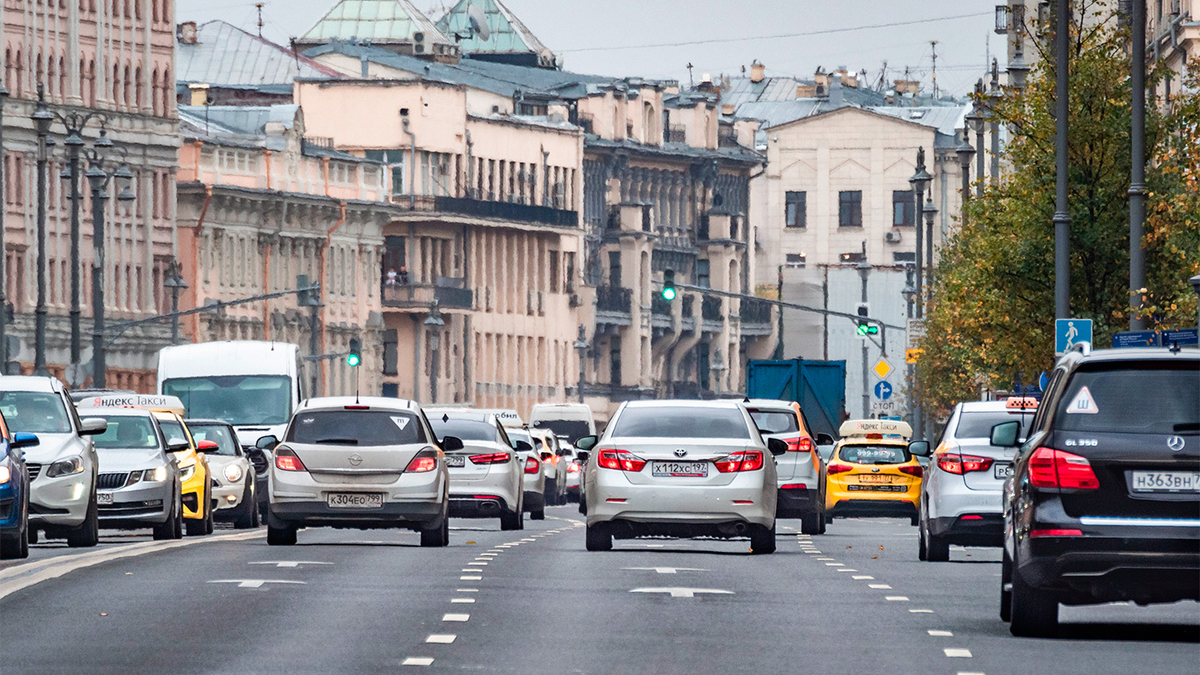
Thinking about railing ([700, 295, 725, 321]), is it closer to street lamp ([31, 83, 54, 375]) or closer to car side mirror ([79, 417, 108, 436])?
street lamp ([31, 83, 54, 375])

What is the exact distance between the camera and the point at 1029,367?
52219 millimetres

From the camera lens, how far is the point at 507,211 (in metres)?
138

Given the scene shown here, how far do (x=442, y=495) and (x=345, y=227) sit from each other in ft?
300

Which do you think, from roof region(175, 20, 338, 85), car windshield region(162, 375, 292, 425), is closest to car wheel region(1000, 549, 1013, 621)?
car windshield region(162, 375, 292, 425)

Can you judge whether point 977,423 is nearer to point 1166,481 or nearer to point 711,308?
point 1166,481

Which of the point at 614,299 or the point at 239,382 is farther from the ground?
the point at 614,299

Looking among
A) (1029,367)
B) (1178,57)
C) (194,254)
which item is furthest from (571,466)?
(194,254)

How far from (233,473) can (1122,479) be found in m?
26.4

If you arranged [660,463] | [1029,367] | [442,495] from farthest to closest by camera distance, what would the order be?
→ 1. [1029,367]
2. [442,495]
3. [660,463]

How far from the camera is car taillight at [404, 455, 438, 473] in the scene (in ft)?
108

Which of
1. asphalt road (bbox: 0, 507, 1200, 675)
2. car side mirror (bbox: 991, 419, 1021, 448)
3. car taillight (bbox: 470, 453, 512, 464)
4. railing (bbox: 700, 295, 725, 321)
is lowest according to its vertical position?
asphalt road (bbox: 0, 507, 1200, 675)

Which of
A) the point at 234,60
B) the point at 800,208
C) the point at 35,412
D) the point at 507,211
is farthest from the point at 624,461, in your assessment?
the point at 800,208

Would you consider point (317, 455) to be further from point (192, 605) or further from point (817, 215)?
point (817, 215)

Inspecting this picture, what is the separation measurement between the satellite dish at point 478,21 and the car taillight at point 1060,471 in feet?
457
